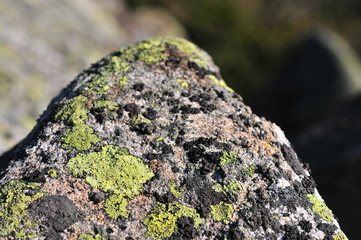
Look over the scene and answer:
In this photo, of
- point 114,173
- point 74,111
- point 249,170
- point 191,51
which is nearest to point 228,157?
point 249,170

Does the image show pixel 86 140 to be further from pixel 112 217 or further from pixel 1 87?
pixel 1 87

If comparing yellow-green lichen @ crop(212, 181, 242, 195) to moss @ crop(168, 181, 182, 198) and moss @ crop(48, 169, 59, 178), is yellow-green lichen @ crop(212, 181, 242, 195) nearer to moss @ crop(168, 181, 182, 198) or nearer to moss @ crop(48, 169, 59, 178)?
moss @ crop(168, 181, 182, 198)

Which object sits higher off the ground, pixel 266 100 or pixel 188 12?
pixel 188 12

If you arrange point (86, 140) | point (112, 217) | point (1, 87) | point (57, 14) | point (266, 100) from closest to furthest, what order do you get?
point (112, 217), point (86, 140), point (1, 87), point (57, 14), point (266, 100)

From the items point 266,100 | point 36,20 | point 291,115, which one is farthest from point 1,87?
point 266,100

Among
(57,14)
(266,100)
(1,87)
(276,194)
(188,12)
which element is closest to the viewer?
(276,194)

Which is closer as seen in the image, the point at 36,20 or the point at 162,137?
the point at 162,137
